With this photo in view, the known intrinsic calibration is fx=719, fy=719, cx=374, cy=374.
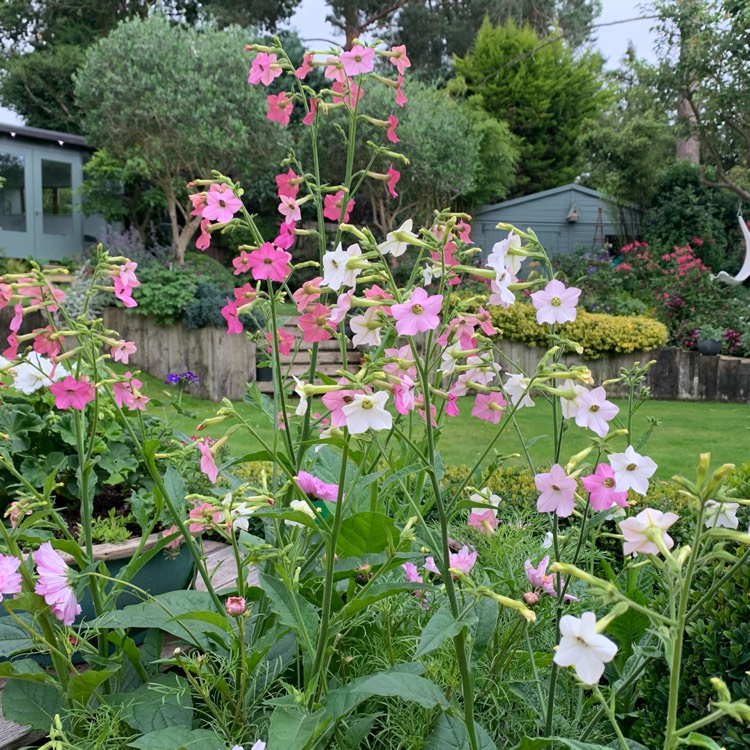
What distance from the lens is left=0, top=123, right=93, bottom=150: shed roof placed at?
11.6 m

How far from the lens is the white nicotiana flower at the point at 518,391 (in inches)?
44.1

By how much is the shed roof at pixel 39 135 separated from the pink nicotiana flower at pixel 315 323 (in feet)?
40.9

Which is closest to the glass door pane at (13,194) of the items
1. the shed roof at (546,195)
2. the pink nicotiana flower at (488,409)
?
the shed roof at (546,195)

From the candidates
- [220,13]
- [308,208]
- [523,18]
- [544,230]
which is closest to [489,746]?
[308,208]

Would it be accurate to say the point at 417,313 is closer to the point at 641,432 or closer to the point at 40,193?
the point at 641,432

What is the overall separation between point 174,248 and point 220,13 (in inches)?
372

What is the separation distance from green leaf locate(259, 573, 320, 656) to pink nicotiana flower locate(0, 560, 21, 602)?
40 centimetres

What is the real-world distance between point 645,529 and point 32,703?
3.72 feet

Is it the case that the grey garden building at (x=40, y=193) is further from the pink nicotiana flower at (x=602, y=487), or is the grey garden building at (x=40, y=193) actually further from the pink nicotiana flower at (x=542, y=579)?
the pink nicotiana flower at (x=602, y=487)

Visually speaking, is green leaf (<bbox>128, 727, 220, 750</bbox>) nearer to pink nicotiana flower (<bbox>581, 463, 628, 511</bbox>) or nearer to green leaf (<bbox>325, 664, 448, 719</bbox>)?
green leaf (<bbox>325, 664, 448, 719</bbox>)

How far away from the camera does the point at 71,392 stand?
4.07ft

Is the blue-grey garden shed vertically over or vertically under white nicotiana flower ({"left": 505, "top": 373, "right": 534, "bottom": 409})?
over

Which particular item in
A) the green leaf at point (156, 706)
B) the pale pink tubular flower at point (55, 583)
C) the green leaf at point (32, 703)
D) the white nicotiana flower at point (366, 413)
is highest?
the white nicotiana flower at point (366, 413)

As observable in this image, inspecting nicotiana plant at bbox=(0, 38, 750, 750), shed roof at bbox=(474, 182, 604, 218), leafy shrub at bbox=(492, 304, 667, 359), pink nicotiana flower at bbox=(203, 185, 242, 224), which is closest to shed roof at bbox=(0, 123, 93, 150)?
shed roof at bbox=(474, 182, 604, 218)
